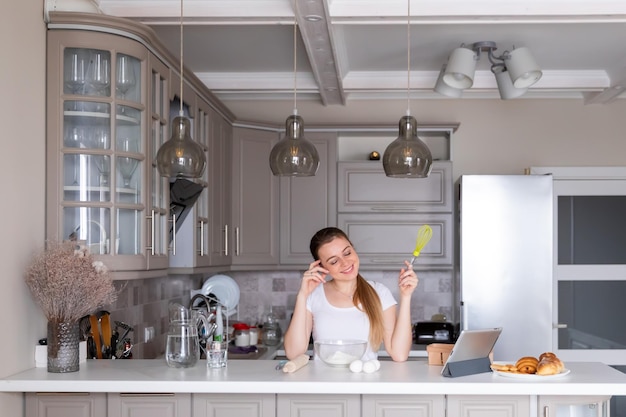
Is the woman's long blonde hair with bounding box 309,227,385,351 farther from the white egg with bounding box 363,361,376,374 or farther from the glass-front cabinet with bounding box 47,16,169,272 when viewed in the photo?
the glass-front cabinet with bounding box 47,16,169,272

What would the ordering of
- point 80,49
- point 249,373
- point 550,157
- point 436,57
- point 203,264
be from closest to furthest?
point 249,373, point 80,49, point 203,264, point 436,57, point 550,157

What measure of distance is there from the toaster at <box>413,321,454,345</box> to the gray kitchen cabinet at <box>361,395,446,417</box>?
2605mm

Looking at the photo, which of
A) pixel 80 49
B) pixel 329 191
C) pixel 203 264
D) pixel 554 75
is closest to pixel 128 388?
pixel 80 49

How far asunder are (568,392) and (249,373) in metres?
1.14

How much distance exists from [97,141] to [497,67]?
2.53 metres

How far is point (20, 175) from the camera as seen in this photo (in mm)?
3070

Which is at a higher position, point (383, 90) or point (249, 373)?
point (383, 90)

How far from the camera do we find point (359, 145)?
5.97 metres

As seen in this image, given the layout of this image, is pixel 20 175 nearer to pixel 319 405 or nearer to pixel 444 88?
pixel 319 405

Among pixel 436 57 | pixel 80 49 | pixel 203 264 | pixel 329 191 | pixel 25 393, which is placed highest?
pixel 436 57

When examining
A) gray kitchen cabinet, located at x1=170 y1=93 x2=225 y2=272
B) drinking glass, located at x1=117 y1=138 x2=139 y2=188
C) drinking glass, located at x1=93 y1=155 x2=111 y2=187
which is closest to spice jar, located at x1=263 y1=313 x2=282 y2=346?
→ gray kitchen cabinet, located at x1=170 y1=93 x2=225 y2=272

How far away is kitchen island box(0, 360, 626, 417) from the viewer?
282cm

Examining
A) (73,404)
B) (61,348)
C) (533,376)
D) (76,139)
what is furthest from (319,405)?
(76,139)

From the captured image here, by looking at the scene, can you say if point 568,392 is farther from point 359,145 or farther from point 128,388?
point 359,145
